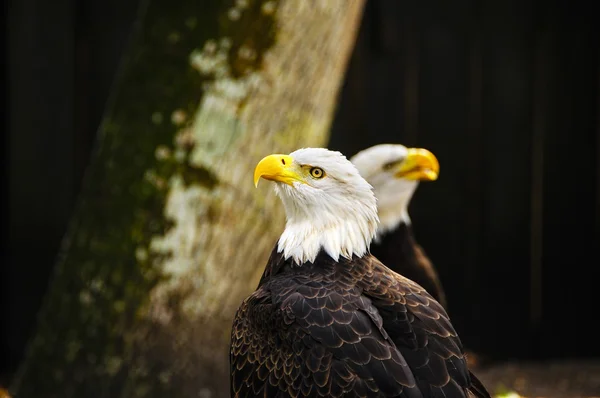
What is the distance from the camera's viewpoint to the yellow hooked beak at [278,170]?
125 inches

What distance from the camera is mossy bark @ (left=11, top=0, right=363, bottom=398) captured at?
4.32 metres

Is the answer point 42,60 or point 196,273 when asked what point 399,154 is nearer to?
point 196,273

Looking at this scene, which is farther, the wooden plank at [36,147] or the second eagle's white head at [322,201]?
the wooden plank at [36,147]

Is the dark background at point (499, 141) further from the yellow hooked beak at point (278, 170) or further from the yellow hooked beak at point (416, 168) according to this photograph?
the yellow hooked beak at point (278, 170)

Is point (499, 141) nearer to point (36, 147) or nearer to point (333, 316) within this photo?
point (36, 147)

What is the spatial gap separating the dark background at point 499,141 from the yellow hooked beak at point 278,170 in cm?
332

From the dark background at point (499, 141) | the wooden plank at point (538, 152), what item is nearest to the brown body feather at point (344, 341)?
the dark background at point (499, 141)

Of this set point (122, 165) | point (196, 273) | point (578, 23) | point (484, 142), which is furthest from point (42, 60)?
point (578, 23)

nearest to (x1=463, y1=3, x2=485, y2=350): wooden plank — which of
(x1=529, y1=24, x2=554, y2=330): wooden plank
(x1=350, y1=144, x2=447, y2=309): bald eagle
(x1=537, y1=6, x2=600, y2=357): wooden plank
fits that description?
(x1=529, y1=24, x2=554, y2=330): wooden plank

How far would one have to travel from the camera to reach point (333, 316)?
285 centimetres

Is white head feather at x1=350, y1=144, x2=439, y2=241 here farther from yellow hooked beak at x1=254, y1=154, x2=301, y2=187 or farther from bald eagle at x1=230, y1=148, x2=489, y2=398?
yellow hooked beak at x1=254, y1=154, x2=301, y2=187

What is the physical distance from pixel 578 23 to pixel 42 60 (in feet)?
13.0

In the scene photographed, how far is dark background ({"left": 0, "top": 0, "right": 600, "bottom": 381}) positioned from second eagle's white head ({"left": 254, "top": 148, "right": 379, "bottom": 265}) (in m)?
3.27

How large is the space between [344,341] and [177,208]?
69.3 inches
